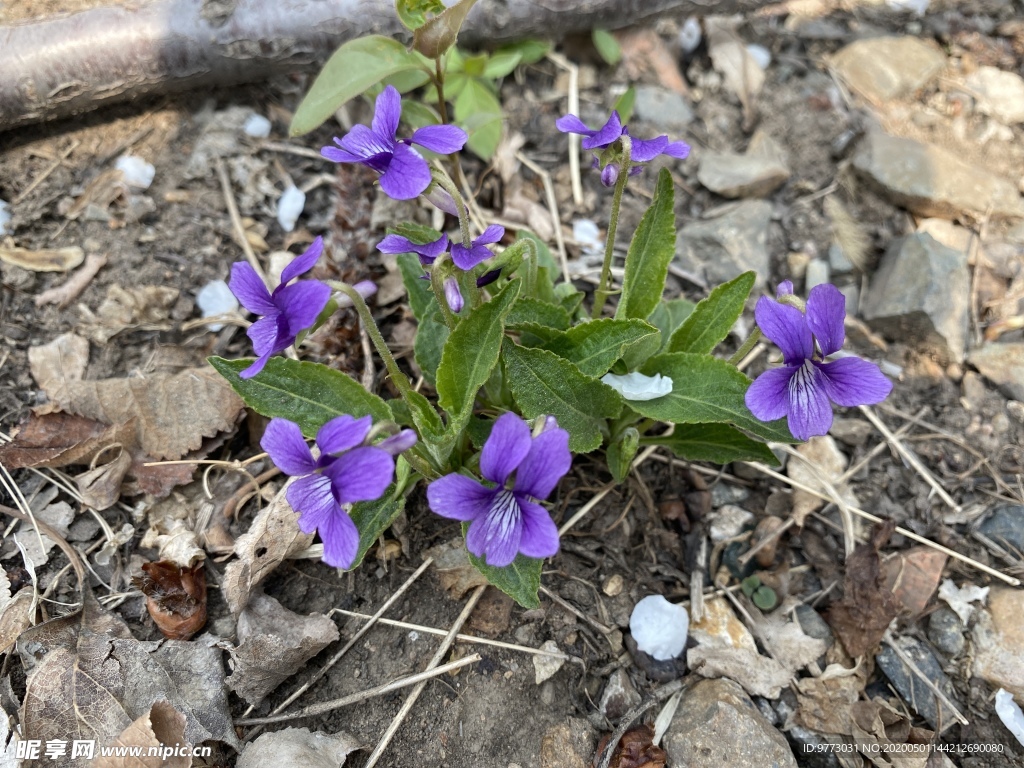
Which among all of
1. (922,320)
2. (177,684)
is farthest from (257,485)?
(922,320)

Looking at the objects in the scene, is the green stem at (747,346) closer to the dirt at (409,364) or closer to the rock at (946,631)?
the dirt at (409,364)

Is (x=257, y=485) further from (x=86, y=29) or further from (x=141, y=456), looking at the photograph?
(x=86, y=29)

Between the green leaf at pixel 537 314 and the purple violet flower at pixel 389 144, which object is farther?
the green leaf at pixel 537 314

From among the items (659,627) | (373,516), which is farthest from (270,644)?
(659,627)

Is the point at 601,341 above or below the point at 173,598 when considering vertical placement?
above

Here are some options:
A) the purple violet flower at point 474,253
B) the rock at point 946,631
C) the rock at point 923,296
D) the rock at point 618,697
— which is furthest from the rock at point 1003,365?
the purple violet flower at point 474,253

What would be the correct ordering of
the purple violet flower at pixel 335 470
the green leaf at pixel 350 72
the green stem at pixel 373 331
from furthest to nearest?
the green leaf at pixel 350 72 → the green stem at pixel 373 331 → the purple violet flower at pixel 335 470

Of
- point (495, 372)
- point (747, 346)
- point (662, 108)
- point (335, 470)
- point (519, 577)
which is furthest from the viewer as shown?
point (662, 108)

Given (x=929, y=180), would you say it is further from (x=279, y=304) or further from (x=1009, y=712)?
(x=279, y=304)
